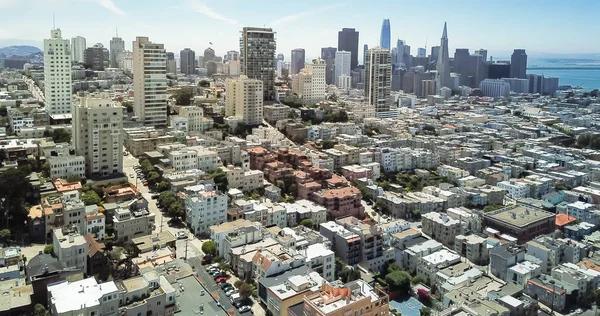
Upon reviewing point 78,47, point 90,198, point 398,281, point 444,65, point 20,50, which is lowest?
point 398,281

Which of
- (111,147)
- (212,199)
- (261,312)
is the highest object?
(111,147)

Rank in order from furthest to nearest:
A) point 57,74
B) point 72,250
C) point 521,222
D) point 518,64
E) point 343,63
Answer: point 518,64, point 343,63, point 57,74, point 521,222, point 72,250

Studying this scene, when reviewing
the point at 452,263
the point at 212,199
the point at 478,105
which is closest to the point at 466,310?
the point at 452,263

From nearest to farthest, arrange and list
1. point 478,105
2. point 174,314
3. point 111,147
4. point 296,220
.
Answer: point 174,314 → point 296,220 → point 111,147 → point 478,105

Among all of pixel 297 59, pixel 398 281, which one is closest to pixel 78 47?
pixel 297 59

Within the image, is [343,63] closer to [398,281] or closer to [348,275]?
[398,281]

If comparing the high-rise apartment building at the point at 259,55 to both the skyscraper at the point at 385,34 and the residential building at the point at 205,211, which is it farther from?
the skyscraper at the point at 385,34

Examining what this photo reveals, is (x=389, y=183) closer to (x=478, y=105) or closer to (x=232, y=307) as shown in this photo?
(x=232, y=307)
